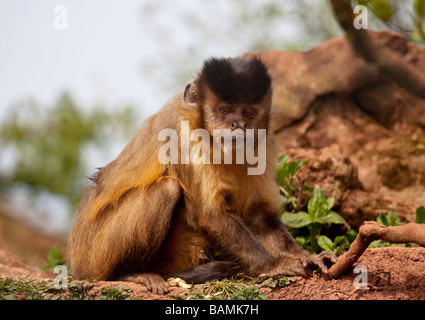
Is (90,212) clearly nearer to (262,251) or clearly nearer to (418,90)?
(262,251)

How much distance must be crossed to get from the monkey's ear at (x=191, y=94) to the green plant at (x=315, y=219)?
6.46 feet

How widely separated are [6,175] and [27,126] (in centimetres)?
128

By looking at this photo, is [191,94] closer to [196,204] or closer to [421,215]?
[196,204]

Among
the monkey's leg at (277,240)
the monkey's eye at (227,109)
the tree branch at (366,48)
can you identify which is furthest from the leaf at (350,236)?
the tree branch at (366,48)

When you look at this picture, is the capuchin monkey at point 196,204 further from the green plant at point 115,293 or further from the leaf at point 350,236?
the leaf at point 350,236

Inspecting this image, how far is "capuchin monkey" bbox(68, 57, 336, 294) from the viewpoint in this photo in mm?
5082

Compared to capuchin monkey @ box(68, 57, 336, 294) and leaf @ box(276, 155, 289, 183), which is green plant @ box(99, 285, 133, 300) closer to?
capuchin monkey @ box(68, 57, 336, 294)

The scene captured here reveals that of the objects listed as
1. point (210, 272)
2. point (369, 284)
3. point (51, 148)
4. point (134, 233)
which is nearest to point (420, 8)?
point (369, 284)

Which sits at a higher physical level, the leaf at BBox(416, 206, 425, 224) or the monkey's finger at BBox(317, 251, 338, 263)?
the leaf at BBox(416, 206, 425, 224)

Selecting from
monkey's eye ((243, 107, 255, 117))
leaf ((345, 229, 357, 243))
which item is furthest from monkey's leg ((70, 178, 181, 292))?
leaf ((345, 229, 357, 243))

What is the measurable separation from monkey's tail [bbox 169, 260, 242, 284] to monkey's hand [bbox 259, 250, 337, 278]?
1.06ft

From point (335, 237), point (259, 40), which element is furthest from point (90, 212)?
point (259, 40)

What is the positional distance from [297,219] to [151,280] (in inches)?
88.4

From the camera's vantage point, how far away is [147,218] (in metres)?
5.08
